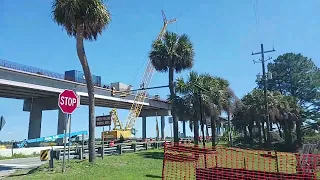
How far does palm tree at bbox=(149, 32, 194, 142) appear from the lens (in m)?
32.4

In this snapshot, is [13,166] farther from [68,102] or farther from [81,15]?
[81,15]

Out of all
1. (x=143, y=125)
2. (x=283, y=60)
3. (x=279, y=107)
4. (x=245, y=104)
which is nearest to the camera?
(x=279, y=107)

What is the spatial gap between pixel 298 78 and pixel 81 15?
210 ft

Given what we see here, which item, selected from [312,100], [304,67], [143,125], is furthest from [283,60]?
[143,125]

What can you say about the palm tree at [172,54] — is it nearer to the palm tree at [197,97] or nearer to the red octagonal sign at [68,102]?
the palm tree at [197,97]

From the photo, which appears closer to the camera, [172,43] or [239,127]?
[172,43]

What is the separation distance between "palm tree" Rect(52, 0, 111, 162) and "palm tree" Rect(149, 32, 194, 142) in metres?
16.0

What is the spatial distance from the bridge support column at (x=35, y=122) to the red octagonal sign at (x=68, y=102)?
41.7 meters

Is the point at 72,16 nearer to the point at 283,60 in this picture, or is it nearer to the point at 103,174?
the point at 103,174

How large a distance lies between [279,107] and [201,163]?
31802mm

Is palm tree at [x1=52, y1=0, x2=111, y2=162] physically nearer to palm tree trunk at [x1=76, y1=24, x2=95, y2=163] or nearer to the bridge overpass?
palm tree trunk at [x1=76, y1=24, x2=95, y2=163]

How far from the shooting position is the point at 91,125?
1614 centimetres

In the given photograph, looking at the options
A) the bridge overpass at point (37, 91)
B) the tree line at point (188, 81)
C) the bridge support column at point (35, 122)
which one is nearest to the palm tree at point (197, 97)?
the tree line at point (188, 81)

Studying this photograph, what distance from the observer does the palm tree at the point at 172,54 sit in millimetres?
32438
